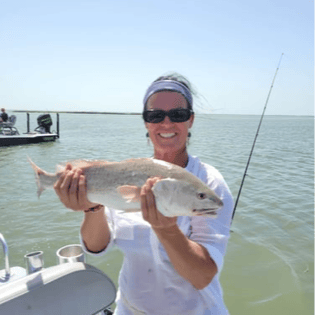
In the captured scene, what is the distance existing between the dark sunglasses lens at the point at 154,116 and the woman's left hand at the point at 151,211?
2.33ft

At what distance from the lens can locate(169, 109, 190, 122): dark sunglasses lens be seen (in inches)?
101

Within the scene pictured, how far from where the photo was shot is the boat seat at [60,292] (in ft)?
7.91

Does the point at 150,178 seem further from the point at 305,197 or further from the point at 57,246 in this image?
the point at 305,197

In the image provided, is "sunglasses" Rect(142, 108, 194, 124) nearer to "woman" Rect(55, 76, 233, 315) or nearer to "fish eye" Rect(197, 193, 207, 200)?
"woman" Rect(55, 76, 233, 315)

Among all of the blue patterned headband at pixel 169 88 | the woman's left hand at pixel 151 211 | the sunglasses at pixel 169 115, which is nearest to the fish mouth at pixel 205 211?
the woman's left hand at pixel 151 211

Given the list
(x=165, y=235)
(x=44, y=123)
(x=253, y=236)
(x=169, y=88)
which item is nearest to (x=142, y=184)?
(x=165, y=235)

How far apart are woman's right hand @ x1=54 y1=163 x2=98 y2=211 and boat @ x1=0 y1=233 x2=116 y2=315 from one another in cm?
68

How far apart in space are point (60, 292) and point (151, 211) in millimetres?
1248

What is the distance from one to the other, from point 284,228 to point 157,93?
775 cm

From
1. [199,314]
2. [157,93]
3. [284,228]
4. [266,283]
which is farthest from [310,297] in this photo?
[157,93]

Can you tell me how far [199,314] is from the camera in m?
2.39

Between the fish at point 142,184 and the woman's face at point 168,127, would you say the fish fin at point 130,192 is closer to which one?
the fish at point 142,184

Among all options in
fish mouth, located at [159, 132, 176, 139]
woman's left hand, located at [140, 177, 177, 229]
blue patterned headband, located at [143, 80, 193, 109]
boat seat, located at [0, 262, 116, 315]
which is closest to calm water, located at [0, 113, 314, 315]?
blue patterned headband, located at [143, 80, 193, 109]

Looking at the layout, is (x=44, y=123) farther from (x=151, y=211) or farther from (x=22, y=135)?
(x=151, y=211)
